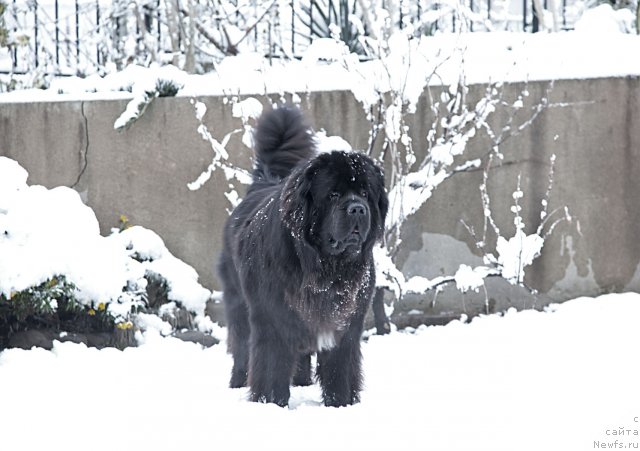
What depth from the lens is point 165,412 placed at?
425 centimetres

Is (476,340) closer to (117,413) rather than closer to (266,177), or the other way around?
(266,177)

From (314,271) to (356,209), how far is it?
1.30ft

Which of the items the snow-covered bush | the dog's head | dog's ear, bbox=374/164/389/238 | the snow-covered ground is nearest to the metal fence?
the snow-covered bush

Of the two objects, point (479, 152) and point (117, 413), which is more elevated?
point (479, 152)

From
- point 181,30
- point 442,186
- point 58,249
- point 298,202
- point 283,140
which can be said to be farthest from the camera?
point 181,30

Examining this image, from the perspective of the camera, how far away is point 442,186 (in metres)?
6.84

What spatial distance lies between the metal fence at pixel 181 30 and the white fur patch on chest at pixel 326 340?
13.0ft

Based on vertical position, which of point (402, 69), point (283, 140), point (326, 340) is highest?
point (402, 69)

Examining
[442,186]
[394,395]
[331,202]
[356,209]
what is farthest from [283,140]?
[442,186]

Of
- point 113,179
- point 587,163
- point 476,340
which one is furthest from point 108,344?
point 587,163

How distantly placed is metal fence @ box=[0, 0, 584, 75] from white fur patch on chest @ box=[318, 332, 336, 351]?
3970mm

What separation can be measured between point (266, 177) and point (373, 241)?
1.22 meters

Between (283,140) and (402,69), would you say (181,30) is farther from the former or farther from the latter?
(283,140)

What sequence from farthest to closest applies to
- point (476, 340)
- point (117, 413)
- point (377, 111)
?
point (377, 111) < point (476, 340) < point (117, 413)
